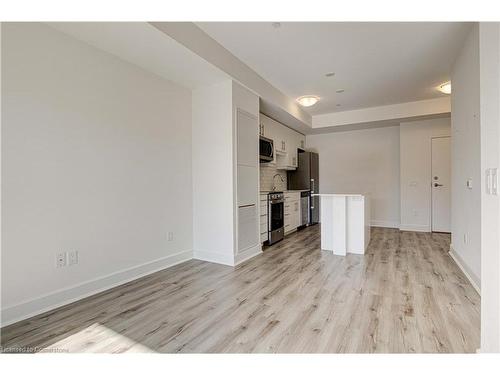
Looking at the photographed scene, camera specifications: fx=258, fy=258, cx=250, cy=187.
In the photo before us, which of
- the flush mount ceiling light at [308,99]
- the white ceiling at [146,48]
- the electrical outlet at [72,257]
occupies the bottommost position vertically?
the electrical outlet at [72,257]

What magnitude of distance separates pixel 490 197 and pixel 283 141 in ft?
15.8

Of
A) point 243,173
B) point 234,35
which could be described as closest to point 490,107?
point 234,35

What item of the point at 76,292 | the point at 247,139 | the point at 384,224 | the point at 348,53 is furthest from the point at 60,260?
the point at 384,224

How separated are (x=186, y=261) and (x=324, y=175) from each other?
4817 mm

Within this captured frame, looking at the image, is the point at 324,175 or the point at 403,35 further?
the point at 324,175

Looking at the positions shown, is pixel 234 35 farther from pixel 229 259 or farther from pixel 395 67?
pixel 229 259

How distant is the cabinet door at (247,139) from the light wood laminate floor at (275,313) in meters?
1.53

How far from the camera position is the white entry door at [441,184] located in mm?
5434

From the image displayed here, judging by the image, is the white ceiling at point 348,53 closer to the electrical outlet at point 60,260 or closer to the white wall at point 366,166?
the white wall at point 366,166

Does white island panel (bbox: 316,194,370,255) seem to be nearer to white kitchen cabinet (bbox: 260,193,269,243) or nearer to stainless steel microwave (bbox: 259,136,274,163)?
white kitchen cabinet (bbox: 260,193,269,243)

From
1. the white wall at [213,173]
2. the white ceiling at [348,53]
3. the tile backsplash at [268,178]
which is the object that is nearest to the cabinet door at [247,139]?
the white wall at [213,173]

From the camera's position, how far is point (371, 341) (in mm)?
1741

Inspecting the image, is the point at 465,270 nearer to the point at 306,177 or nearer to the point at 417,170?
the point at 417,170
